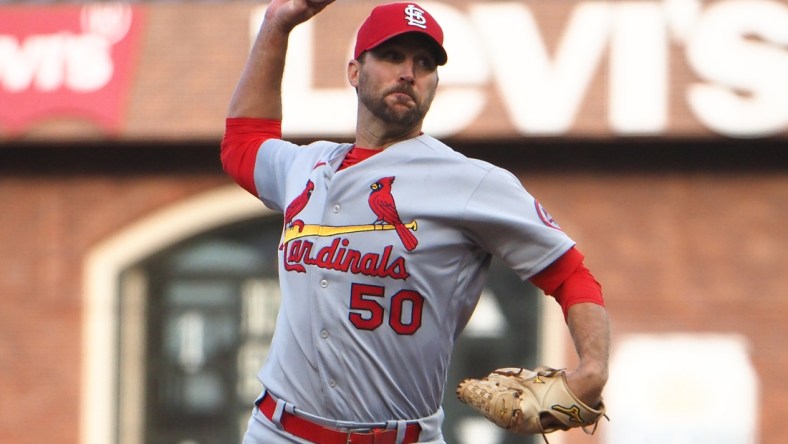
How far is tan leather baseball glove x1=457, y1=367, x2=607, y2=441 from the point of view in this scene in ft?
10.5

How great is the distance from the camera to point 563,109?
9641 millimetres

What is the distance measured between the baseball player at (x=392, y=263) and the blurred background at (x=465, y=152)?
612 centimetres

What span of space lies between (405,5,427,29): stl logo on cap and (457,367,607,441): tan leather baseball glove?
0.94 m

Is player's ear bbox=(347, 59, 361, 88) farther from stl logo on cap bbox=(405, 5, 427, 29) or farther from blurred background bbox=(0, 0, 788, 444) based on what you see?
blurred background bbox=(0, 0, 788, 444)

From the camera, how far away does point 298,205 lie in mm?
3641

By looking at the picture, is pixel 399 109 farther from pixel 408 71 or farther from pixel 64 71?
pixel 64 71

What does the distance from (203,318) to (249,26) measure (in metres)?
2.43

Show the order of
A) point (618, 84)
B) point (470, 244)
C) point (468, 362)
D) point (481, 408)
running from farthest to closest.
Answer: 1. point (468, 362)
2. point (618, 84)
3. point (470, 244)
4. point (481, 408)

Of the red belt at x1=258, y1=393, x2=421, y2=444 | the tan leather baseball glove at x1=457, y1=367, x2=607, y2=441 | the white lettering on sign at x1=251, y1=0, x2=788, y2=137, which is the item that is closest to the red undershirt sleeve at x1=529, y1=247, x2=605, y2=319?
the tan leather baseball glove at x1=457, y1=367, x2=607, y2=441

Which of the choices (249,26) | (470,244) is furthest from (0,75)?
(470,244)

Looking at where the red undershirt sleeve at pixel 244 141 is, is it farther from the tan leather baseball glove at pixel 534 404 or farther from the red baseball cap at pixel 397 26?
the tan leather baseball glove at pixel 534 404

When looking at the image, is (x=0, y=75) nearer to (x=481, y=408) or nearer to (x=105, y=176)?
(x=105, y=176)

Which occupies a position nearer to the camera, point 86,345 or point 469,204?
point 469,204

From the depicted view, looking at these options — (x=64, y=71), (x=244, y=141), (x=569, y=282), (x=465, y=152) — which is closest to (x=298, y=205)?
(x=244, y=141)
